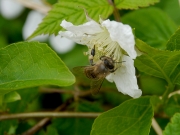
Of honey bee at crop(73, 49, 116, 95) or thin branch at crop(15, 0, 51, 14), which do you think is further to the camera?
thin branch at crop(15, 0, 51, 14)

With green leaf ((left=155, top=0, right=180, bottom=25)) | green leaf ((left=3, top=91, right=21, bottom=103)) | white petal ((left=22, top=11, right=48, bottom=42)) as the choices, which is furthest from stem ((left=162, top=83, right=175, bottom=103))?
white petal ((left=22, top=11, right=48, bottom=42))

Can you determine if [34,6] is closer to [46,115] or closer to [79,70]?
[46,115]

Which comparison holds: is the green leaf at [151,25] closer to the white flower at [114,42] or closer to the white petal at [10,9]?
the white flower at [114,42]

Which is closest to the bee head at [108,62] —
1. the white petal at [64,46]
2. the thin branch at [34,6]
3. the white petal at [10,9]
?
the thin branch at [34,6]

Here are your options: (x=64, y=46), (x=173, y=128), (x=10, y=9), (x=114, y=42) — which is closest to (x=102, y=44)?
(x=114, y=42)

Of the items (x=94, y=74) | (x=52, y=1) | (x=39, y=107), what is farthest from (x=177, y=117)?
(x=52, y=1)

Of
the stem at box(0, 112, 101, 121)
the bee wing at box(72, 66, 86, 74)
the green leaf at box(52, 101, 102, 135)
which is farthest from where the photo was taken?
the green leaf at box(52, 101, 102, 135)

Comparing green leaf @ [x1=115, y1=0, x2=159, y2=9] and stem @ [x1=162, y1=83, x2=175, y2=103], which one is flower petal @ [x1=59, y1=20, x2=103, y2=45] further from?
stem @ [x1=162, y1=83, x2=175, y2=103]
